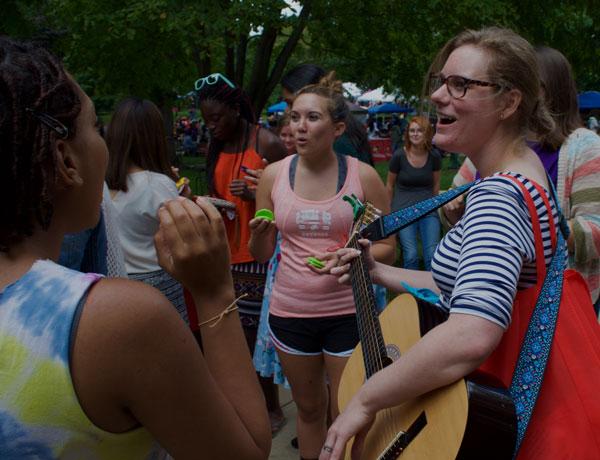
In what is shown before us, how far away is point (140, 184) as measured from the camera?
139 inches

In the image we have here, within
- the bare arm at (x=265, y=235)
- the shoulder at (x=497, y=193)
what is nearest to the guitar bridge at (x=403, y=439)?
the shoulder at (x=497, y=193)

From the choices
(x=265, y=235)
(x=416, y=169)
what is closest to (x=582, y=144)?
(x=265, y=235)

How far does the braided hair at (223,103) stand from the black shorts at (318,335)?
138 cm

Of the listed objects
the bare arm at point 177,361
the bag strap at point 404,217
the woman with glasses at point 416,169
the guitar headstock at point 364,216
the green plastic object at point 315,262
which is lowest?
the woman with glasses at point 416,169

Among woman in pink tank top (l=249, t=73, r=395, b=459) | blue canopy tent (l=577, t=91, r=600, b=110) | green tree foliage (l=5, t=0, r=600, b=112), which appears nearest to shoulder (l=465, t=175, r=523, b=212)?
woman in pink tank top (l=249, t=73, r=395, b=459)

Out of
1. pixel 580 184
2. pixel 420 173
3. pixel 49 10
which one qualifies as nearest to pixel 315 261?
pixel 580 184

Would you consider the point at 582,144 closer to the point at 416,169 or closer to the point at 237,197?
the point at 237,197

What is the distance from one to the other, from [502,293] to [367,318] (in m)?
0.80

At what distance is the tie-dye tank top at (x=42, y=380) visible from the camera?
101 centimetres

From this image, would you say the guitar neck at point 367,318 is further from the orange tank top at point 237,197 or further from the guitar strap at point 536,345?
the orange tank top at point 237,197

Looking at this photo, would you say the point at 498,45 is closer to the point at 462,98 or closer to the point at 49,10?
the point at 462,98

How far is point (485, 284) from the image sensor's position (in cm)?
151

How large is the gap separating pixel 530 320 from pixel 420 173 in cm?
610

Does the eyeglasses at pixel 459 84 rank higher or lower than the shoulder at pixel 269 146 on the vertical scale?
higher
